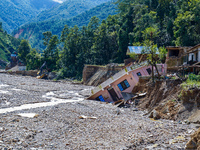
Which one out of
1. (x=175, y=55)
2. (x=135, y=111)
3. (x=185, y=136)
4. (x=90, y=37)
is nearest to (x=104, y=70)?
(x=175, y=55)

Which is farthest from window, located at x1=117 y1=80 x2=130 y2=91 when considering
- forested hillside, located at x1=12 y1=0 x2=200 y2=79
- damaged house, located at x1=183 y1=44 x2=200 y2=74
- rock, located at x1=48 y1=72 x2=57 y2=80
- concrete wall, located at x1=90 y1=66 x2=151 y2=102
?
rock, located at x1=48 y1=72 x2=57 y2=80

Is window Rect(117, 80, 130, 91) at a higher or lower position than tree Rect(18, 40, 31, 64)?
lower

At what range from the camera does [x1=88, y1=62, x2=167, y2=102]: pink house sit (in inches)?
1200

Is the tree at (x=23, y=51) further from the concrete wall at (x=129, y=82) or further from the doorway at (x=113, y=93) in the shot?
the doorway at (x=113, y=93)

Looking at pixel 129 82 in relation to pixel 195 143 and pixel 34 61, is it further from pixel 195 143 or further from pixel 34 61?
pixel 34 61

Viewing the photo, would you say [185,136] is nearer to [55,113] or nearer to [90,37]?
[55,113]

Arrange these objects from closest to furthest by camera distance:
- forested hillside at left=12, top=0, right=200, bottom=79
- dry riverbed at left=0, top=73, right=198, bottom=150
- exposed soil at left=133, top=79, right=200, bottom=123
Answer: dry riverbed at left=0, top=73, right=198, bottom=150 < exposed soil at left=133, top=79, right=200, bottom=123 < forested hillside at left=12, top=0, right=200, bottom=79

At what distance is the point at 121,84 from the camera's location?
3084 cm

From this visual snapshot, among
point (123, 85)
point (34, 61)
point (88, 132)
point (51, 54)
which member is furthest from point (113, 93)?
point (34, 61)

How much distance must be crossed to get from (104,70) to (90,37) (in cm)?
2162

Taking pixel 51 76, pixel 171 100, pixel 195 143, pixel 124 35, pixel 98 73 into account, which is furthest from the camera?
pixel 51 76

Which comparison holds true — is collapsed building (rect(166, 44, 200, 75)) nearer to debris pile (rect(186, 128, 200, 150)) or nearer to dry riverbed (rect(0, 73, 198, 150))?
dry riverbed (rect(0, 73, 198, 150))

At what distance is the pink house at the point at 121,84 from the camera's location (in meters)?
30.5

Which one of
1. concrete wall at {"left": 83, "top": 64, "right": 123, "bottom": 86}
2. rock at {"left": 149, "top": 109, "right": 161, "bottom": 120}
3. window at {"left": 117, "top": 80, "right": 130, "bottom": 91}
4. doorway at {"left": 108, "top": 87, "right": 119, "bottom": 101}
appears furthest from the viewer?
concrete wall at {"left": 83, "top": 64, "right": 123, "bottom": 86}
